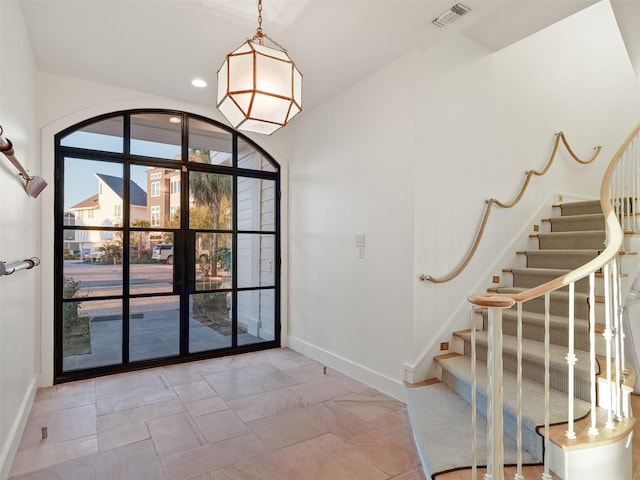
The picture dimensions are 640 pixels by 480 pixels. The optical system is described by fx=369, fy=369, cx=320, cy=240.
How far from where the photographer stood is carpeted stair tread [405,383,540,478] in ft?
6.82

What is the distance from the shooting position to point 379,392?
3.33 metres

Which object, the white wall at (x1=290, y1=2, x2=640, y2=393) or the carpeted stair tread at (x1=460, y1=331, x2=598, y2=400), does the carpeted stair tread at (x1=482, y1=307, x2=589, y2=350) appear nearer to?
the carpeted stair tread at (x1=460, y1=331, x2=598, y2=400)

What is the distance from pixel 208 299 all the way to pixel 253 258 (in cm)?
75

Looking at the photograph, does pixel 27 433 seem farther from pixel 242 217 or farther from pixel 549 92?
pixel 549 92

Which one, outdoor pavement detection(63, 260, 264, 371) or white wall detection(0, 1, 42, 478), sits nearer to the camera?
white wall detection(0, 1, 42, 478)

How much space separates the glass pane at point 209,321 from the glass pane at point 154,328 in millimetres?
169

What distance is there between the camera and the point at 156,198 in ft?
13.5

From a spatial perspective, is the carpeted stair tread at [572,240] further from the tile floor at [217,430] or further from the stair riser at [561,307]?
the tile floor at [217,430]

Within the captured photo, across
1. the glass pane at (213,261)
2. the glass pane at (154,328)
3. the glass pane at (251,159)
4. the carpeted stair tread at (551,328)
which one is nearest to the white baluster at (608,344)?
the carpeted stair tread at (551,328)

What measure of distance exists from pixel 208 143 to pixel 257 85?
2733 mm

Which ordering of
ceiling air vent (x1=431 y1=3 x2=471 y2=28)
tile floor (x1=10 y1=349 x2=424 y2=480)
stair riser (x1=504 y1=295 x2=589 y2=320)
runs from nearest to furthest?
tile floor (x1=10 y1=349 x2=424 y2=480)
ceiling air vent (x1=431 y1=3 x2=471 y2=28)
stair riser (x1=504 y1=295 x2=589 y2=320)

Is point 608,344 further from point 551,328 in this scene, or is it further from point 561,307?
point 561,307

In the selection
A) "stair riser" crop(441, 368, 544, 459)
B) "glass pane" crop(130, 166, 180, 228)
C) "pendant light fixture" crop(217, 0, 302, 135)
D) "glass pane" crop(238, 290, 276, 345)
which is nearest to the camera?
"pendant light fixture" crop(217, 0, 302, 135)

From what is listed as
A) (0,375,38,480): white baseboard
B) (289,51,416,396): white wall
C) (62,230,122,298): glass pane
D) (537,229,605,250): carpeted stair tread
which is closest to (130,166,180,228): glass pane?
(62,230,122,298): glass pane
